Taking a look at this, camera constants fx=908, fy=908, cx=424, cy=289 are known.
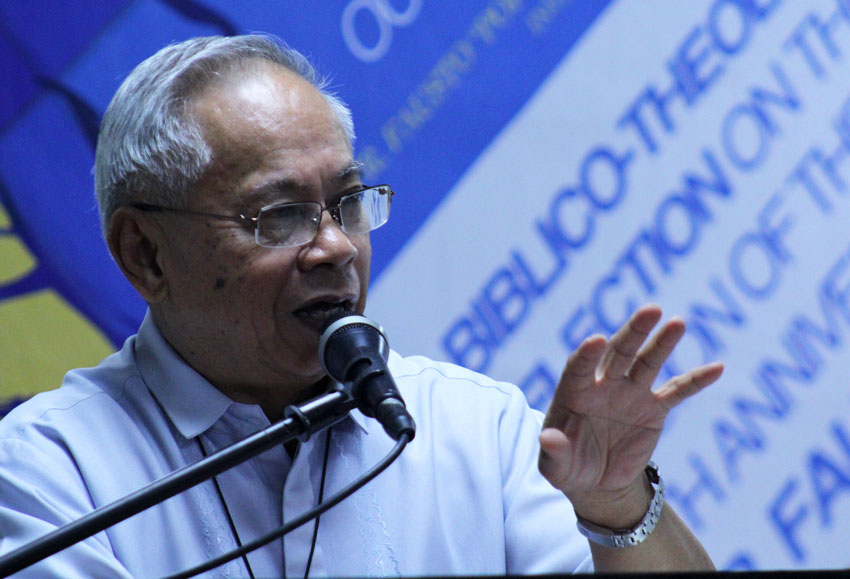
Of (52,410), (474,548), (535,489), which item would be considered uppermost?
(535,489)

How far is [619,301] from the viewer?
2.37 meters

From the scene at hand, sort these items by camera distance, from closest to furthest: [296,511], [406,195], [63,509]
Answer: [63,509], [296,511], [406,195]

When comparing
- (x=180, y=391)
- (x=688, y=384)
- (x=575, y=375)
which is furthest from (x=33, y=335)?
(x=688, y=384)

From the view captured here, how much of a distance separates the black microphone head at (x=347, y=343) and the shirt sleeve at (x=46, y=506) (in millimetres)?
424

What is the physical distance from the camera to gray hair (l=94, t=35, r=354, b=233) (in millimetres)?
1464

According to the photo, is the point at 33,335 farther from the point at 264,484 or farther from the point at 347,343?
the point at 347,343

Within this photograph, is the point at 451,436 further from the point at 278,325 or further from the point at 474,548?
the point at 278,325

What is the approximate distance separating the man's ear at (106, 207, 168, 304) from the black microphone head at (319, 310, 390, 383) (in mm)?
511

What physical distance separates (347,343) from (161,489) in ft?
0.97

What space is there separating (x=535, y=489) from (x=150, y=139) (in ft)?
2.80

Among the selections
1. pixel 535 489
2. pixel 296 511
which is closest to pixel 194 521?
pixel 296 511

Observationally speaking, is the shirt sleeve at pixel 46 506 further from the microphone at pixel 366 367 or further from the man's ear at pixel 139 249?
the microphone at pixel 366 367

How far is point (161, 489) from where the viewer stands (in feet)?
2.72

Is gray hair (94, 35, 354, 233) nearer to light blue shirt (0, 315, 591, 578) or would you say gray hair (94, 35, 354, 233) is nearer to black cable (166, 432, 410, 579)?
light blue shirt (0, 315, 591, 578)
